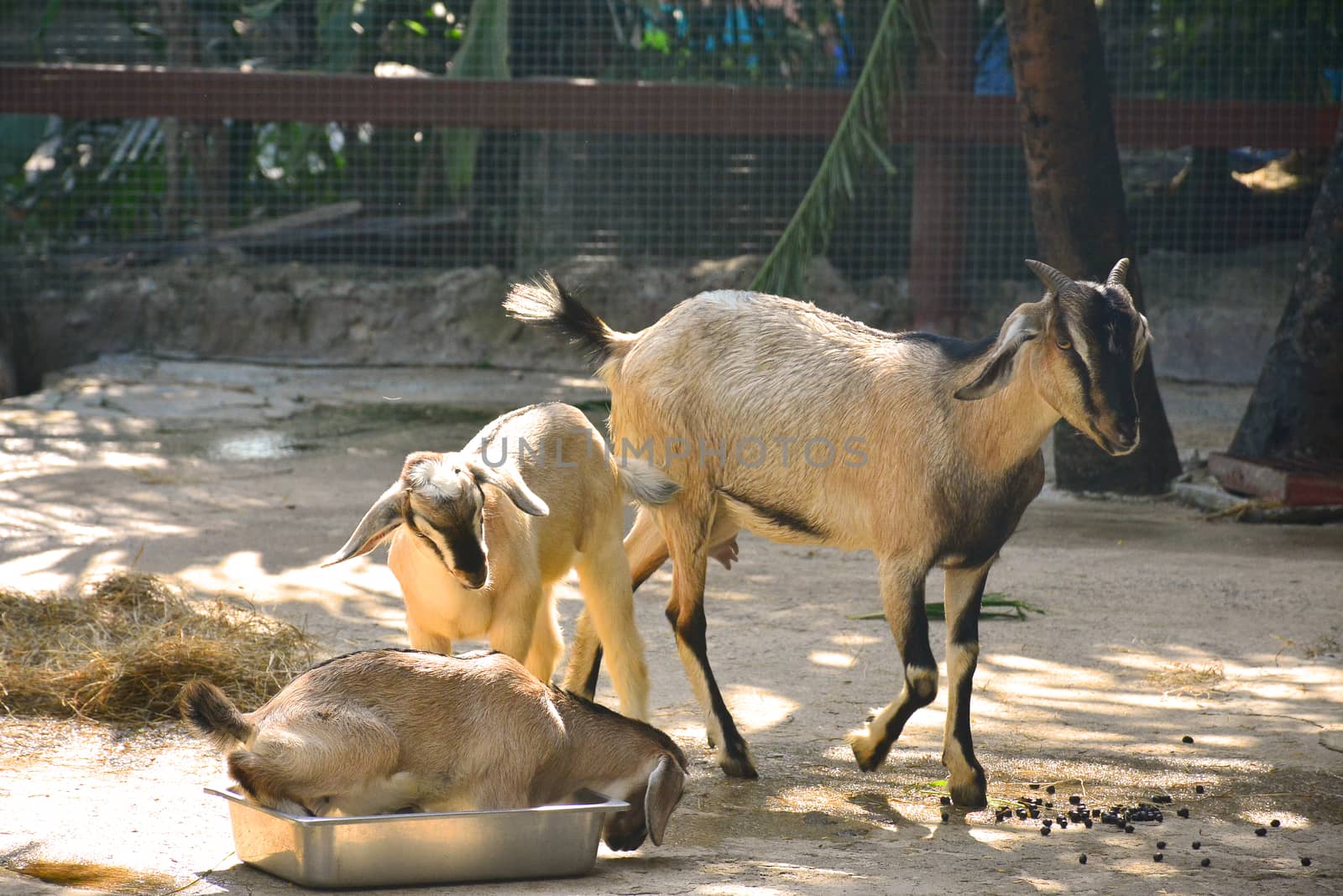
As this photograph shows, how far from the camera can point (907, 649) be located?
14.2ft

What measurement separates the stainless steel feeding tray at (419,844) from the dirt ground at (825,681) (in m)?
0.06

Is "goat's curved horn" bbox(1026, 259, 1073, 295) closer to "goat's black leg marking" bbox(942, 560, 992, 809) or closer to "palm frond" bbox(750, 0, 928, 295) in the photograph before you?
"goat's black leg marking" bbox(942, 560, 992, 809)

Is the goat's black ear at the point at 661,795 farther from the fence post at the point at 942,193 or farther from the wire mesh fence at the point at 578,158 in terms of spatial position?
the wire mesh fence at the point at 578,158

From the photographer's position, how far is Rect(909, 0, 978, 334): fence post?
1141 cm

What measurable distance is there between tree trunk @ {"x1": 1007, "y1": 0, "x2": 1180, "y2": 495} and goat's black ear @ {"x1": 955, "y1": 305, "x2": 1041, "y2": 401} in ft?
15.0

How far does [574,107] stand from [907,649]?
7689mm

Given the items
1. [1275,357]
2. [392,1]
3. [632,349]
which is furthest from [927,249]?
[632,349]

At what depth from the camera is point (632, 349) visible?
16.6 ft

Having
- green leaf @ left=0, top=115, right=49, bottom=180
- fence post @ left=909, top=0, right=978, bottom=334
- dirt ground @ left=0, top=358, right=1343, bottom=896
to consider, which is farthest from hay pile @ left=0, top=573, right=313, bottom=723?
green leaf @ left=0, top=115, right=49, bottom=180

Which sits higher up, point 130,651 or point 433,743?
point 433,743

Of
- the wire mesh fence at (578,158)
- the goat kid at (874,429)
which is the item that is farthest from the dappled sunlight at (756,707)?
the wire mesh fence at (578,158)

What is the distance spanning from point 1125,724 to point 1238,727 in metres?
0.36

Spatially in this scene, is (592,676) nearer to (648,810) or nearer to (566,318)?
(566,318)

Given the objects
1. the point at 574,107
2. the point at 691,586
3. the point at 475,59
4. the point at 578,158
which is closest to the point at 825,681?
the point at 691,586
